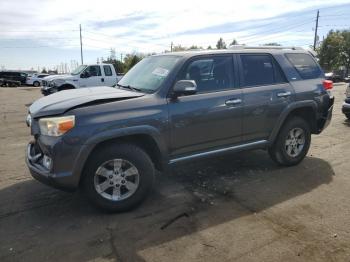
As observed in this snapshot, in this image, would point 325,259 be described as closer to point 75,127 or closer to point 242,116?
point 242,116

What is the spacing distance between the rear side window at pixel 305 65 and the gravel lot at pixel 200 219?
4.87ft

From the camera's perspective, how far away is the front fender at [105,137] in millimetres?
3828

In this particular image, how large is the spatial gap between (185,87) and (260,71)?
156 centimetres

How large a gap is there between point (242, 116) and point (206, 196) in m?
1.21

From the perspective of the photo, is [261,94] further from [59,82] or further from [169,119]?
[59,82]

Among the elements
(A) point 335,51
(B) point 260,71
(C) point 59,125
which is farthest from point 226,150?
(A) point 335,51

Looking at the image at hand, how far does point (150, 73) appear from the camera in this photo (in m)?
4.91

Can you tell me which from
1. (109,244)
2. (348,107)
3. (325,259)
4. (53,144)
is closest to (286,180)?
(325,259)

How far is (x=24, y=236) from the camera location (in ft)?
12.2

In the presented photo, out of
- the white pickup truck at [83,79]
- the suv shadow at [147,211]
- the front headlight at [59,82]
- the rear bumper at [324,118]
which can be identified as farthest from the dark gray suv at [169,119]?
the front headlight at [59,82]

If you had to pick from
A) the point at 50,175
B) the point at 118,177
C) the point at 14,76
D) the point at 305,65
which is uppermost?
the point at 305,65

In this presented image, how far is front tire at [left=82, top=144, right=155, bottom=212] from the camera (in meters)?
3.99

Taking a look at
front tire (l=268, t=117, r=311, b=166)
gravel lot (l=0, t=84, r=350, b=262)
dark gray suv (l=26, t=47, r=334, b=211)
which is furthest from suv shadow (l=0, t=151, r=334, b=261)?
dark gray suv (l=26, t=47, r=334, b=211)

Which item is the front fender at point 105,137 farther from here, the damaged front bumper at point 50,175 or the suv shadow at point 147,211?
the suv shadow at point 147,211
